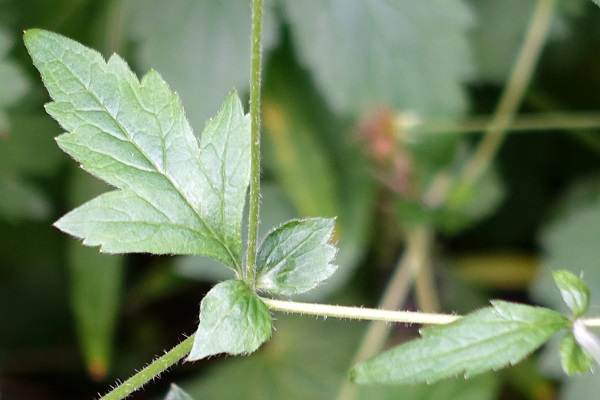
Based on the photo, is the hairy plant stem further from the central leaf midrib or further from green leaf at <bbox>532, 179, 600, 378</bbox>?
green leaf at <bbox>532, 179, 600, 378</bbox>

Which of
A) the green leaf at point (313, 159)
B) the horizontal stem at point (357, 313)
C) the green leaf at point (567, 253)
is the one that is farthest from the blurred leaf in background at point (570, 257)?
the horizontal stem at point (357, 313)

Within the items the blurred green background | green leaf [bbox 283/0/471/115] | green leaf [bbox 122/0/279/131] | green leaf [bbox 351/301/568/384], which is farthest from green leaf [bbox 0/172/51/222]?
green leaf [bbox 351/301/568/384]

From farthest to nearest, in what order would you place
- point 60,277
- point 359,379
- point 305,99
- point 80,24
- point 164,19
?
point 60,277 → point 305,99 → point 80,24 → point 164,19 → point 359,379

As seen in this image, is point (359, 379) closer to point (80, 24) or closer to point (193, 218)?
point (193, 218)

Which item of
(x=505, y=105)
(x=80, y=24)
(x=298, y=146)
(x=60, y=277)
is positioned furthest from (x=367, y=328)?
(x=80, y=24)

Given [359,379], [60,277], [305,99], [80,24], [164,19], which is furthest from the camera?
[60,277]

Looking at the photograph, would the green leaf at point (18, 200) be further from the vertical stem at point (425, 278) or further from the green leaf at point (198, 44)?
the vertical stem at point (425, 278)
